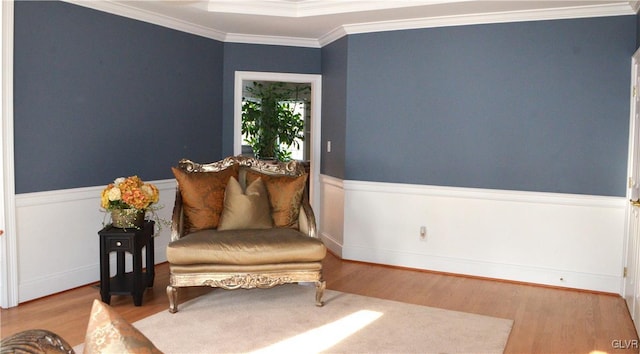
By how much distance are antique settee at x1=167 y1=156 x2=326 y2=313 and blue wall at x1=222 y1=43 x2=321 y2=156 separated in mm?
1658

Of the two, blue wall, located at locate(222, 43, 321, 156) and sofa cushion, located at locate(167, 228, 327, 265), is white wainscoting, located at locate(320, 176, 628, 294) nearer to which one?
blue wall, located at locate(222, 43, 321, 156)

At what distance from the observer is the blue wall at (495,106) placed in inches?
174

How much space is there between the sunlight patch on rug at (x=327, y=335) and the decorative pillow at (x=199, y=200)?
3.96ft

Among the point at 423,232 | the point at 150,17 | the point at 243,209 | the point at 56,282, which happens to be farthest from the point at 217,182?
the point at 423,232

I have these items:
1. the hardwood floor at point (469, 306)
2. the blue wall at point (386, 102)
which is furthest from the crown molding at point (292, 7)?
the hardwood floor at point (469, 306)

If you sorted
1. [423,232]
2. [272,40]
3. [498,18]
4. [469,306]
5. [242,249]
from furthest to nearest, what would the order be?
[272,40] → [423,232] → [498,18] → [469,306] → [242,249]

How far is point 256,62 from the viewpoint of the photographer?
5.98 metres

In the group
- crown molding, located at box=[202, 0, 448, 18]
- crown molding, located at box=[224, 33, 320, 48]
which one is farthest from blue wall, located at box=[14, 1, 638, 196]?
crown molding, located at box=[202, 0, 448, 18]

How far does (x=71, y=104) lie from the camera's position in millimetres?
4203

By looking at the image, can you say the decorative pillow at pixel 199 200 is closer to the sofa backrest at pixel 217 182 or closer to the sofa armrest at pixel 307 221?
the sofa backrest at pixel 217 182

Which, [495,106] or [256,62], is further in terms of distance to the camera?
[256,62]

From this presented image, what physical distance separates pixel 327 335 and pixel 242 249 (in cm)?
80

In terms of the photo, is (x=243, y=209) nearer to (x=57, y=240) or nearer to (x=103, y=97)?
(x=57, y=240)

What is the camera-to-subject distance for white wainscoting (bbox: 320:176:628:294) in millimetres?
4473
